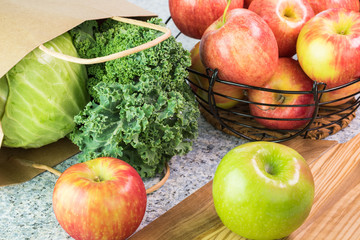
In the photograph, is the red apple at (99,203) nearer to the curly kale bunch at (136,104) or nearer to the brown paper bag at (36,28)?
the curly kale bunch at (136,104)

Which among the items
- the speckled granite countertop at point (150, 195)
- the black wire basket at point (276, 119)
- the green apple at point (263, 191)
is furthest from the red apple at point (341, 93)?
the green apple at point (263, 191)

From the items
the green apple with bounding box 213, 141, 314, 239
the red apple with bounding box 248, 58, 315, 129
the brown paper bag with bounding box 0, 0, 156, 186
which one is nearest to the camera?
the green apple with bounding box 213, 141, 314, 239

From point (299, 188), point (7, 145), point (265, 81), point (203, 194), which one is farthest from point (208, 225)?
point (7, 145)

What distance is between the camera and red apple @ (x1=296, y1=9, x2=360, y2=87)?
883 mm

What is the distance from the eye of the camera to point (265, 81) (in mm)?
952

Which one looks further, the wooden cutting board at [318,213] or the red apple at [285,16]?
the red apple at [285,16]

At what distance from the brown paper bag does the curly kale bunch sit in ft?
0.20

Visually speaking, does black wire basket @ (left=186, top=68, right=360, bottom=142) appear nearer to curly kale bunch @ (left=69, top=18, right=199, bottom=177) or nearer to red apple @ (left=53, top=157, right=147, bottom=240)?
curly kale bunch @ (left=69, top=18, right=199, bottom=177)

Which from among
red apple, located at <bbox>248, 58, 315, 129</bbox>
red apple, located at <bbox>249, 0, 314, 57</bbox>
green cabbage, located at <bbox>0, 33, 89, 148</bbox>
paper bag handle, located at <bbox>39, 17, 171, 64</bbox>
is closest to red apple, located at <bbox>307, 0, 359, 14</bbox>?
red apple, located at <bbox>249, 0, 314, 57</bbox>

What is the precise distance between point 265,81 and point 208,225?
358mm

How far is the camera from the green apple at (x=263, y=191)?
2.26 feet

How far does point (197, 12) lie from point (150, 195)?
47 cm

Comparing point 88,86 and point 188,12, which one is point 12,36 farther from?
point 188,12

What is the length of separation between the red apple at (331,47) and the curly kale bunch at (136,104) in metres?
0.27
